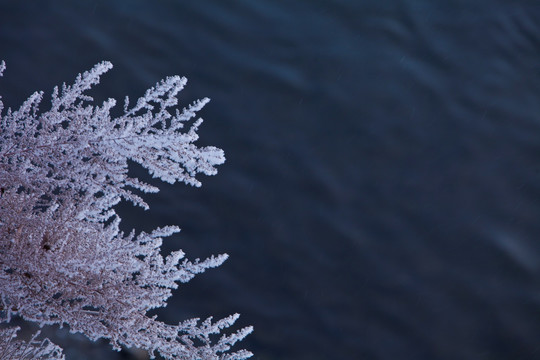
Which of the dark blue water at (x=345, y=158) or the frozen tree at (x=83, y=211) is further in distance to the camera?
the dark blue water at (x=345, y=158)

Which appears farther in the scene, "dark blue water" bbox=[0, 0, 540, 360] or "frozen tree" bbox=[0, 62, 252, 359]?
"dark blue water" bbox=[0, 0, 540, 360]

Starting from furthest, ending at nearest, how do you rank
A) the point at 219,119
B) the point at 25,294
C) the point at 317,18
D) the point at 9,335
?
the point at 317,18
the point at 219,119
the point at 9,335
the point at 25,294

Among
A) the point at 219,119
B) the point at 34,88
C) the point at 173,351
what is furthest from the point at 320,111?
the point at 173,351

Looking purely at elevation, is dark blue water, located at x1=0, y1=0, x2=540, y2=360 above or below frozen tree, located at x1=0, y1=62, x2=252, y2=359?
above

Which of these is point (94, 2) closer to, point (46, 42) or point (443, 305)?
point (46, 42)

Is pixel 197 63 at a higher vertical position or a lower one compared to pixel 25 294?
higher

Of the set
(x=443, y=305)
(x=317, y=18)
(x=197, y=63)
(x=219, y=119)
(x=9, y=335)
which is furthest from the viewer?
(x=317, y=18)

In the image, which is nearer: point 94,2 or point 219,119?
point 219,119

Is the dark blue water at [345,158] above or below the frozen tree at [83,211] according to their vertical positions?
above
